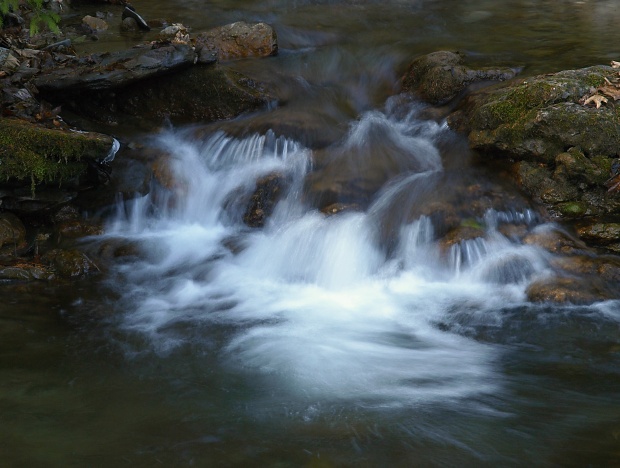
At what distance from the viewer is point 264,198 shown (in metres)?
8.23

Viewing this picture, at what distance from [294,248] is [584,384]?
381cm

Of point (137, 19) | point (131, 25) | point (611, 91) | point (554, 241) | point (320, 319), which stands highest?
point (137, 19)

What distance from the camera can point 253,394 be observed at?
184 inches

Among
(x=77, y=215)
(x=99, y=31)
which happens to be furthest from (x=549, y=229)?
(x=99, y=31)

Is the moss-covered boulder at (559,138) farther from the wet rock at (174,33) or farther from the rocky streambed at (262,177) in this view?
the wet rock at (174,33)

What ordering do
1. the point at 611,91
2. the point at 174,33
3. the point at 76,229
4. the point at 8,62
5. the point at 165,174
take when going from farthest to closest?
1. the point at 174,33
2. the point at 8,62
3. the point at 165,174
4. the point at 76,229
5. the point at 611,91

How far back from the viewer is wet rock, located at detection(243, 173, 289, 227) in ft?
26.6

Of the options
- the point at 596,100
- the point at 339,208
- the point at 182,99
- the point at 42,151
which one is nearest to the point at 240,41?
the point at 182,99

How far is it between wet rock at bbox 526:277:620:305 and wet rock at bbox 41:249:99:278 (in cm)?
498

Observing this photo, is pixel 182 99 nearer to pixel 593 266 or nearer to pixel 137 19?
pixel 137 19

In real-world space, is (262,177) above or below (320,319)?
above

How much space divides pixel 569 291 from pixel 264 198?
4037 millimetres

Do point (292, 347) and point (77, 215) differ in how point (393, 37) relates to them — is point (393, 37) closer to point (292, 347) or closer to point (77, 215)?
point (77, 215)

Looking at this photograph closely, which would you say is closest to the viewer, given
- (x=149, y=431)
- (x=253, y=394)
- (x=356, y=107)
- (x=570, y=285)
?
(x=149, y=431)
